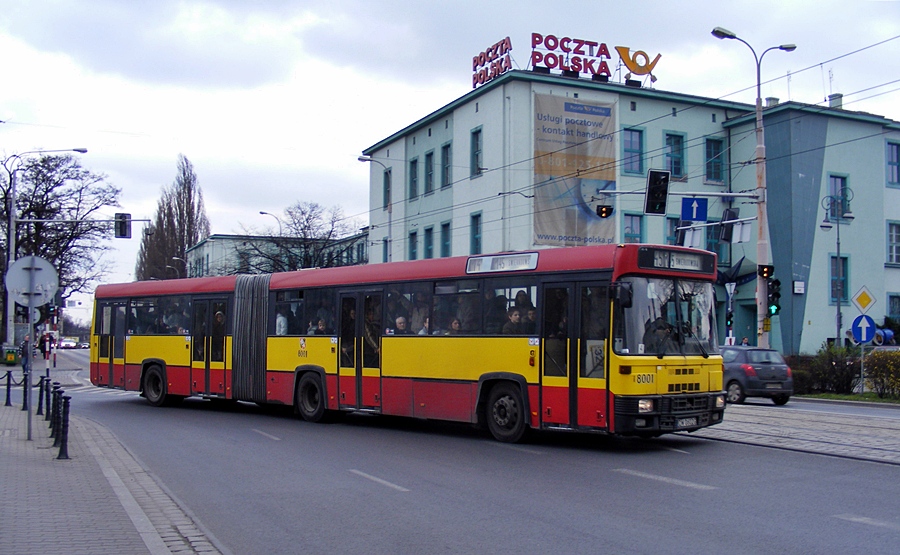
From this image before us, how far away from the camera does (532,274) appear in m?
14.0

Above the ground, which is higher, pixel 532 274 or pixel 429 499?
pixel 532 274

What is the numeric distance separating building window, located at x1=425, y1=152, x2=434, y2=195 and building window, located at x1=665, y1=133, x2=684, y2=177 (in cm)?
1237

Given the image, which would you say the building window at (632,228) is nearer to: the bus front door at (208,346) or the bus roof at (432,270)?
the bus roof at (432,270)

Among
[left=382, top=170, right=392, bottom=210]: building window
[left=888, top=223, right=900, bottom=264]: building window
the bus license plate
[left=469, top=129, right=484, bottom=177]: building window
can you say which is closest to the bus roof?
the bus license plate

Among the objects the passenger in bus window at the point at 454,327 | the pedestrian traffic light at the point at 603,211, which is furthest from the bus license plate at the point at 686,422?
the pedestrian traffic light at the point at 603,211

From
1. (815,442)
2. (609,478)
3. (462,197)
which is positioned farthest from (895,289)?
(609,478)

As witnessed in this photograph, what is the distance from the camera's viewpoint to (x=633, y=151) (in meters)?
44.2

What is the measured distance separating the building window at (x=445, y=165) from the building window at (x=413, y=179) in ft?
11.1

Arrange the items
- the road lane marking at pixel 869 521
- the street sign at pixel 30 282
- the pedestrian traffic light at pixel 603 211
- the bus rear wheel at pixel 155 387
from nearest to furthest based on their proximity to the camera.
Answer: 1. the road lane marking at pixel 869 521
2. the street sign at pixel 30 282
3. the bus rear wheel at pixel 155 387
4. the pedestrian traffic light at pixel 603 211

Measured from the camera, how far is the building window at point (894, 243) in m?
47.7

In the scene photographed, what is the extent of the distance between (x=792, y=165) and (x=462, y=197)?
51.9 feet

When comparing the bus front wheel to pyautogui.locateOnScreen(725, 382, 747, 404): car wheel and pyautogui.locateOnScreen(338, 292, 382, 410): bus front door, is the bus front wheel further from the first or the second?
pyautogui.locateOnScreen(725, 382, 747, 404): car wheel

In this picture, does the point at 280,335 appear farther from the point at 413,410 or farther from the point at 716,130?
the point at 716,130

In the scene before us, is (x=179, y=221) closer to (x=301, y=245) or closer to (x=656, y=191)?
(x=301, y=245)
